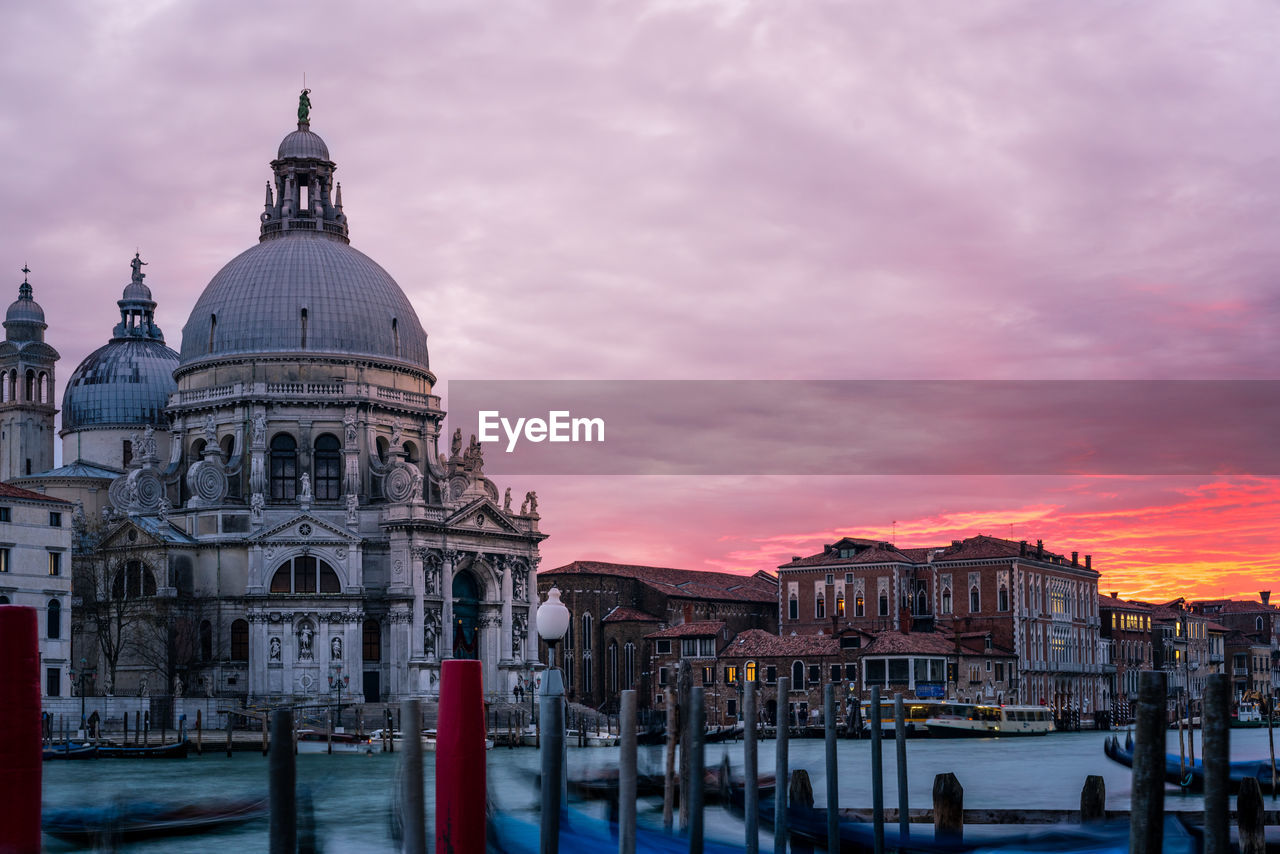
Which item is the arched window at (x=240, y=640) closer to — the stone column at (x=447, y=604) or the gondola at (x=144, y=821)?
the stone column at (x=447, y=604)

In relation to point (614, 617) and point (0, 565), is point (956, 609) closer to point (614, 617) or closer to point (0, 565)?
point (614, 617)

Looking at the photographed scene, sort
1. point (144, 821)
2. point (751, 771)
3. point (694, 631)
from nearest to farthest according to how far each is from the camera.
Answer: point (751, 771)
point (144, 821)
point (694, 631)

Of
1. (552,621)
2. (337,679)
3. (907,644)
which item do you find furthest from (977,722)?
(552,621)

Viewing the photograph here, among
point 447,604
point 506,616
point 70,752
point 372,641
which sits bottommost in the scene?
point 70,752

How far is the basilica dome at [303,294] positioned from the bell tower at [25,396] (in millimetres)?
8437

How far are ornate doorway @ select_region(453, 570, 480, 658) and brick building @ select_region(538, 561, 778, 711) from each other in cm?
972

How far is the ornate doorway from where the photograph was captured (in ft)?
190

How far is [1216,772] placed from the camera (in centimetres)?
905

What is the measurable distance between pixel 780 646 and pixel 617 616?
339 inches

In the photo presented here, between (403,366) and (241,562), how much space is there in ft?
32.4

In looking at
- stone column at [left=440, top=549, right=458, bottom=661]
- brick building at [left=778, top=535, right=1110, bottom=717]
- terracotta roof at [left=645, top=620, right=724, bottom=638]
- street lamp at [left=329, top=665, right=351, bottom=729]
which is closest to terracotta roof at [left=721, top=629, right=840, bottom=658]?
terracotta roof at [left=645, top=620, right=724, bottom=638]

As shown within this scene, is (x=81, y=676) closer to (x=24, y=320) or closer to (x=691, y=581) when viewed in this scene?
(x=24, y=320)

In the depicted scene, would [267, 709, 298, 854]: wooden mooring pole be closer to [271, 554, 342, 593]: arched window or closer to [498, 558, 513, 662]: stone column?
→ [271, 554, 342, 593]: arched window

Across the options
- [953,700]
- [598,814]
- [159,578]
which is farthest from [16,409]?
[598,814]
